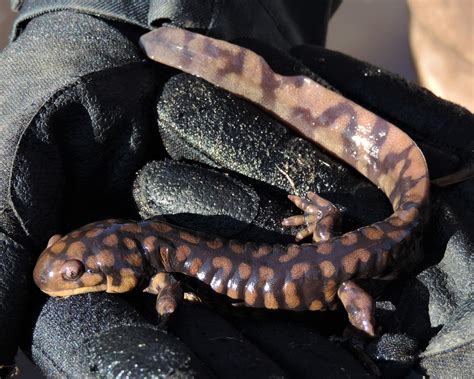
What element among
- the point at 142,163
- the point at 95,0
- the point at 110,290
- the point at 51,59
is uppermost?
the point at 95,0

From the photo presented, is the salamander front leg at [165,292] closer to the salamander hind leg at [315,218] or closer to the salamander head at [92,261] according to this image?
the salamander head at [92,261]

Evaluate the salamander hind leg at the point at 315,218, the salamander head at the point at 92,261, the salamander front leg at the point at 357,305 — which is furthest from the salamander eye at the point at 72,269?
the salamander front leg at the point at 357,305

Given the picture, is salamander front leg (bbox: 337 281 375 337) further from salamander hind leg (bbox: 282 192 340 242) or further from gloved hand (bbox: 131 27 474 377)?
salamander hind leg (bbox: 282 192 340 242)

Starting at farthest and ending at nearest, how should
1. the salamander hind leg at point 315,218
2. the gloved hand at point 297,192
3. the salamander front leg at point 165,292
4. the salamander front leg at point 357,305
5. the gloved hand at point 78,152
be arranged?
the salamander hind leg at point 315,218, the salamander front leg at point 357,305, the gloved hand at point 297,192, the salamander front leg at point 165,292, the gloved hand at point 78,152

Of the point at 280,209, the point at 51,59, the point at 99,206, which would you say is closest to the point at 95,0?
the point at 51,59

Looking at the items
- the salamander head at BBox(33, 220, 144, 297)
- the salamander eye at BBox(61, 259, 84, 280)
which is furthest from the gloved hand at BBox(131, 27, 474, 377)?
the salamander eye at BBox(61, 259, 84, 280)

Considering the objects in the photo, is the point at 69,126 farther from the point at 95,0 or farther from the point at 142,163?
the point at 95,0
